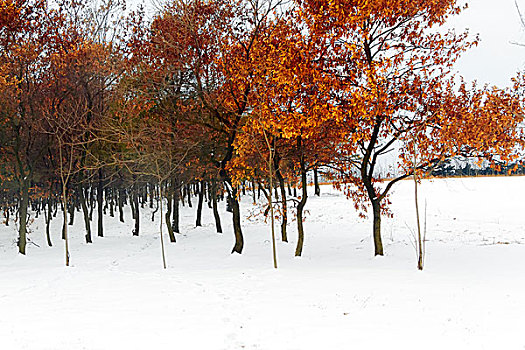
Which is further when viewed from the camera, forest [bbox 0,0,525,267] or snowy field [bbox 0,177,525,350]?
forest [bbox 0,0,525,267]

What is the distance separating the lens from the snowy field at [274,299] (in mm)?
6359

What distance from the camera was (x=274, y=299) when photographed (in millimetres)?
8906

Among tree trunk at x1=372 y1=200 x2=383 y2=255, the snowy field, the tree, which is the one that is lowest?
the snowy field

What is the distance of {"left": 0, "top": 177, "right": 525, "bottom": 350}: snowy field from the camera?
6359mm

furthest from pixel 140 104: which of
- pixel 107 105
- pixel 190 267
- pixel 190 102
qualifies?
pixel 107 105

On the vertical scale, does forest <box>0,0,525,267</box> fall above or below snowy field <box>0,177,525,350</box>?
above

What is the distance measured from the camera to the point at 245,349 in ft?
19.9

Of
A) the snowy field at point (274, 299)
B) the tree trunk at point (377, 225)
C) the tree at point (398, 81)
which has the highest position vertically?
the tree at point (398, 81)

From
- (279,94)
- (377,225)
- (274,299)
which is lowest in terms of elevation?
(274,299)

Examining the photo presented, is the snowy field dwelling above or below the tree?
below

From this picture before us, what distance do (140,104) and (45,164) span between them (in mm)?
11079

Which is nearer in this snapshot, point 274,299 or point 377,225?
point 274,299

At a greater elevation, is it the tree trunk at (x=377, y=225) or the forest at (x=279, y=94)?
the forest at (x=279, y=94)

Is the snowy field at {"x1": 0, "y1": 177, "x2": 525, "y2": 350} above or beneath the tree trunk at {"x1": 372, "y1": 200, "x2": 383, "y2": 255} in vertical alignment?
beneath
